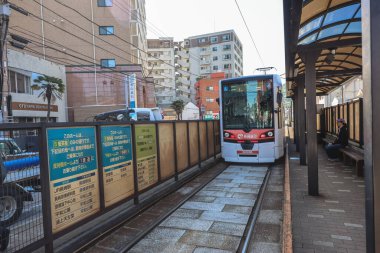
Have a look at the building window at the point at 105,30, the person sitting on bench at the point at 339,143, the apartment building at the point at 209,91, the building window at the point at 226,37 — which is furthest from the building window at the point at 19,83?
the building window at the point at 226,37

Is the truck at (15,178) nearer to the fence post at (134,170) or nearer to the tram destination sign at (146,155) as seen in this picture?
the fence post at (134,170)

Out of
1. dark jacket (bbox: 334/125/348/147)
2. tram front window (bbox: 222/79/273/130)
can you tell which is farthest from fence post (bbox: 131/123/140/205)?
dark jacket (bbox: 334/125/348/147)

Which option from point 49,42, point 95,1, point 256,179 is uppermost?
point 95,1

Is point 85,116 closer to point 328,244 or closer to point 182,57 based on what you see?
point 328,244

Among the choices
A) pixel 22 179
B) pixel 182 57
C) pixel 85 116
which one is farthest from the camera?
pixel 182 57

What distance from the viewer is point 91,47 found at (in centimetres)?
4075

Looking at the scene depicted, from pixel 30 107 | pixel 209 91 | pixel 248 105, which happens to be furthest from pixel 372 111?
pixel 209 91

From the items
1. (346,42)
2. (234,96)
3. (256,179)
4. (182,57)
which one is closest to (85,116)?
(234,96)

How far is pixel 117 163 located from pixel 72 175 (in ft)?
3.82

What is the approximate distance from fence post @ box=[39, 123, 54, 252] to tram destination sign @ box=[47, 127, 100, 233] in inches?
2.8

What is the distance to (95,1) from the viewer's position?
134ft

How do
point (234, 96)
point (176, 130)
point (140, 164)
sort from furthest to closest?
point (234, 96) → point (176, 130) → point (140, 164)

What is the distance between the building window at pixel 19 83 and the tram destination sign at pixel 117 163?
2506cm

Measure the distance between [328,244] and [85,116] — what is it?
3854 centimetres
